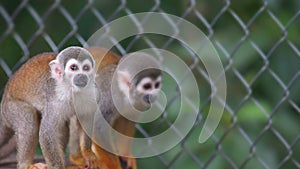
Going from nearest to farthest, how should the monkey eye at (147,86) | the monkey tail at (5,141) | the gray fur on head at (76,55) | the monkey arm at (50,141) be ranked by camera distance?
the gray fur on head at (76,55) < the monkey arm at (50,141) < the monkey eye at (147,86) < the monkey tail at (5,141)

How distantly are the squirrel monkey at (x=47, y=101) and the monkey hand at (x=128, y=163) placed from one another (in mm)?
517

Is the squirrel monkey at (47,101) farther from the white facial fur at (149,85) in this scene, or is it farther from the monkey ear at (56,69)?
the white facial fur at (149,85)

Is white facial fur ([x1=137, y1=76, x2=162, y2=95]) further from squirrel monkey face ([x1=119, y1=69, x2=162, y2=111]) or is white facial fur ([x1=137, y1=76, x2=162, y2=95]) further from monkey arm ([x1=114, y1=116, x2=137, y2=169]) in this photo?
monkey arm ([x1=114, y1=116, x2=137, y2=169])

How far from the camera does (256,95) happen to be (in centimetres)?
451

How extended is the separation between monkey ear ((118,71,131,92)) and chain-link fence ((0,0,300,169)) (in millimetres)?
1016

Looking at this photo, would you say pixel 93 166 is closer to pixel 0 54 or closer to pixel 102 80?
pixel 102 80

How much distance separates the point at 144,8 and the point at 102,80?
1489 mm

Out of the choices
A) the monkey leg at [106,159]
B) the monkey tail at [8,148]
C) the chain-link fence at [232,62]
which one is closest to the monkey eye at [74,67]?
the monkey leg at [106,159]

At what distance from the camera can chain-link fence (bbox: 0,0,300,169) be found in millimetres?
4293

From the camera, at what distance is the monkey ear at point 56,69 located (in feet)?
8.96

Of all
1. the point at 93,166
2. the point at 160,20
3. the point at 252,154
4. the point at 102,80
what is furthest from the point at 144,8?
the point at 93,166

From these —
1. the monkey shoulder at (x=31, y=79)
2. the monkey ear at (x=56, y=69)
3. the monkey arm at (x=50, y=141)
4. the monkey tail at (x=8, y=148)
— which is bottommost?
the monkey arm at (x=50, y=141)

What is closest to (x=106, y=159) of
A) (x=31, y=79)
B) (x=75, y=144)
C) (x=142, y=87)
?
(x=75, y=144)

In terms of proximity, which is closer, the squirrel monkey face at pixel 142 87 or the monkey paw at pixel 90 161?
the monkey paw at pixel 90 161
